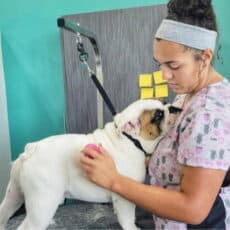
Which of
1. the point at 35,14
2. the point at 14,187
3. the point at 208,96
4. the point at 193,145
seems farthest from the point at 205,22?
the point at 35,14

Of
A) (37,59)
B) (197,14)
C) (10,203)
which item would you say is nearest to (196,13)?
(197,14)

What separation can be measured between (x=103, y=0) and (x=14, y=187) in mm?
933

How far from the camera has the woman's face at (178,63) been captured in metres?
0.82

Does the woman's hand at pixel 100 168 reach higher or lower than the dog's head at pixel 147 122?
lower

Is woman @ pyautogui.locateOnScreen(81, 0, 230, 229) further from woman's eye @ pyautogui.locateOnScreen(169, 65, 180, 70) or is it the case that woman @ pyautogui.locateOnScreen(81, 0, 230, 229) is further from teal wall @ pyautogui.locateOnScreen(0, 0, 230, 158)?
teal wall @ pyautogui.locateOnScreen(0, 0, 230, 158)

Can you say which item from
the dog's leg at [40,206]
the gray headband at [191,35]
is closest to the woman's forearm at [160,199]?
the dog's leg at [40,206]

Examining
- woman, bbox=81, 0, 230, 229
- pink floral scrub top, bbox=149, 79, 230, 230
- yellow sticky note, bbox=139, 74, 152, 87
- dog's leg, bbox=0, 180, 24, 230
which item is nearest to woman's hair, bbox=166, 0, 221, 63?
woman, bbox=81, 0, 230, 229

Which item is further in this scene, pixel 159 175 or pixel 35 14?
pixel 35 14

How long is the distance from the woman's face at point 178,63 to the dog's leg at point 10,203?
0.54m

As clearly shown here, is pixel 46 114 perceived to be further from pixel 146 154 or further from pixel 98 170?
pixel 98 170

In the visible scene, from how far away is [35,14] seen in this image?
1.67 metres

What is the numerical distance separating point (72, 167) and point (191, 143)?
38cm

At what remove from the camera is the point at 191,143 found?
0.79 meters

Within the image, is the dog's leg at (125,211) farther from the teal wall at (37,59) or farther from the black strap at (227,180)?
the teal wall at (37,59)
